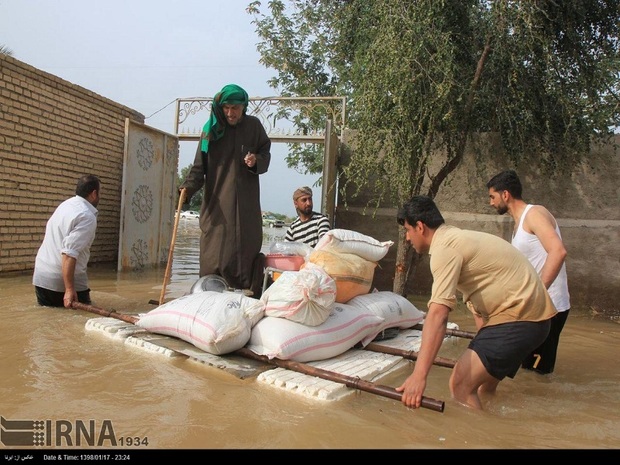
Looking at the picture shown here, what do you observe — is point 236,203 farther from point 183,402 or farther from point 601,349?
point 601,349

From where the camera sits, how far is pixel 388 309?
13.2 ft

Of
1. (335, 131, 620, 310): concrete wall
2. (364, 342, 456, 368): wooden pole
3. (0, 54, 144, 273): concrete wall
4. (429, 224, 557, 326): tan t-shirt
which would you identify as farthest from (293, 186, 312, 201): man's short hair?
(0, 54, 144, 273): concrete wall

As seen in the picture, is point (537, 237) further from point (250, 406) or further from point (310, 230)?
point (310, 230)

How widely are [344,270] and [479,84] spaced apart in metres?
3.33

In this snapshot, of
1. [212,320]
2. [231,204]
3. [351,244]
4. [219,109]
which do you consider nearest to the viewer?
[212,320]

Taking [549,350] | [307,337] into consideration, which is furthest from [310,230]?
[549,350]

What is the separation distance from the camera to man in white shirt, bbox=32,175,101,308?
4.34 m

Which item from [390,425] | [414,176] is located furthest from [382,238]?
[390,425]

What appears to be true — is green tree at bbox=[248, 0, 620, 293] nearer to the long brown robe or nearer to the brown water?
the long brown robe

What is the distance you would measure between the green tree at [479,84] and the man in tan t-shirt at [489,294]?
10.3ft

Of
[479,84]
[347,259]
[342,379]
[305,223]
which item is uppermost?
[479,84]

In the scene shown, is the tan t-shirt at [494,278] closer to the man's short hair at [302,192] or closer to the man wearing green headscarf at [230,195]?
the man wearing green headscarf at [230,195]

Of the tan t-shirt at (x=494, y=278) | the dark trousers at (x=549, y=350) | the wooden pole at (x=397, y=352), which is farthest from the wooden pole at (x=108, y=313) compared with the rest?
the dark trousers at (x=549, y=350)

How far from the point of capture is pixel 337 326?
3375mm
